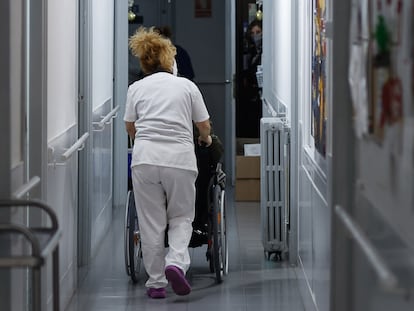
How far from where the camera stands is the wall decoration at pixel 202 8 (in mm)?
13297

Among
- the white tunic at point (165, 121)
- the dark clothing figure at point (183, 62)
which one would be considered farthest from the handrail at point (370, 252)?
the dark clothing figure at point (183, 62)

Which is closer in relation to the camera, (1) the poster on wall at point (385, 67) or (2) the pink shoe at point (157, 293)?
(1) the poster on wall at point (385, 67)

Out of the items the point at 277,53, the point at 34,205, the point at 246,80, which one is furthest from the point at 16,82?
the point at 246,80

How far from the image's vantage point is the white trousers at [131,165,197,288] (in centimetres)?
646

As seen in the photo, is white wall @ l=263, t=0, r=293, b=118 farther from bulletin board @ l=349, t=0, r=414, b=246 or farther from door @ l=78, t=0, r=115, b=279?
bulletin board @ l=349, t=0, r=414, b=246

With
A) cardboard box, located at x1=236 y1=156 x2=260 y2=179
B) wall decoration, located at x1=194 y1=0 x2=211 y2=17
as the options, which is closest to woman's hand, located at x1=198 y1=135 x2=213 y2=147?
cardboard box, located at x1=236 y1=156 x2=260 y2=179

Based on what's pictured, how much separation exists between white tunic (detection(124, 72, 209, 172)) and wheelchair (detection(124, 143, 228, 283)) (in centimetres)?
36

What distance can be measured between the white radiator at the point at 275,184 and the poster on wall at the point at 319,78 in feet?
5.02

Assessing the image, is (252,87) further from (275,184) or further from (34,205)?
(34,205)

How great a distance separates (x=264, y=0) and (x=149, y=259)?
136 inches

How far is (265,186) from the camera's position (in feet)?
25.0

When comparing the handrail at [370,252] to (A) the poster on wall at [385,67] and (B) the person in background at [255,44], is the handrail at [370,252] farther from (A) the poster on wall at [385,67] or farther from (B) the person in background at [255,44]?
(B) the person in background at [255,44]

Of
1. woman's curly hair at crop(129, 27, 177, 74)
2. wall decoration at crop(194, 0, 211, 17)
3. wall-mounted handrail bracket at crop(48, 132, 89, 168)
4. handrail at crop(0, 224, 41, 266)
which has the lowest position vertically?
handrail at crop(0, 224, 41, 266)

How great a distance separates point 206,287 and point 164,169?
3.05 feet
